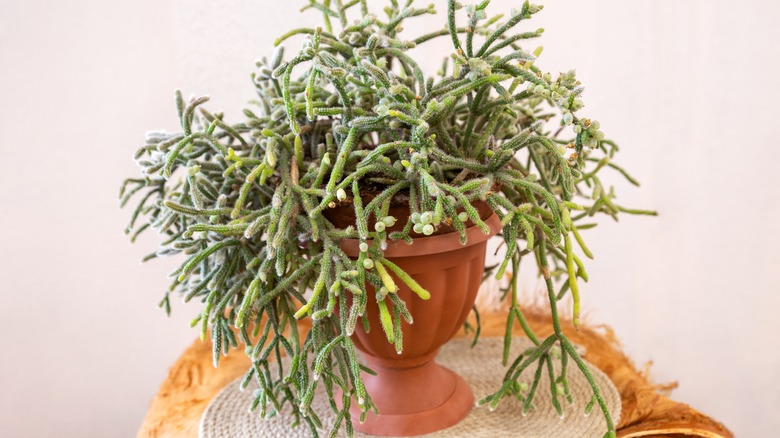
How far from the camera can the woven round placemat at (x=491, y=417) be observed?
91cm

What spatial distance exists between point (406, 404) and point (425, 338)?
11 centimetres

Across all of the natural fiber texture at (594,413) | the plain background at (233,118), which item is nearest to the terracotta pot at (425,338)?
the natural fiber texture at (594,413)

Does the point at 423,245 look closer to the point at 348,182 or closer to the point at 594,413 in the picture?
the point at 348,182

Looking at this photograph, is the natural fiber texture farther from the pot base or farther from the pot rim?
the pot rim

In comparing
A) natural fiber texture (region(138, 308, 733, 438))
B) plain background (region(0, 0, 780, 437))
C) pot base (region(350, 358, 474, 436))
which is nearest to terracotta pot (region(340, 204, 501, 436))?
pot base (region(350, 358, 474, 436))

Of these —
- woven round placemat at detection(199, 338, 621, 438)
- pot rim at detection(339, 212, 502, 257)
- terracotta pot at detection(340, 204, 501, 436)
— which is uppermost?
pot rim at detection(339, 212, 502, 257)

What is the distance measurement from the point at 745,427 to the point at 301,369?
3.66 ft

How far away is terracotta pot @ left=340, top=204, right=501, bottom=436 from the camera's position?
2.56 ft

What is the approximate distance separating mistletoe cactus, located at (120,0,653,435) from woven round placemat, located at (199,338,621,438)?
8 centimetres

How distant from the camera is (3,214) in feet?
4.14

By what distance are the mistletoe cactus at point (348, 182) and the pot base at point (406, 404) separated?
10 cm

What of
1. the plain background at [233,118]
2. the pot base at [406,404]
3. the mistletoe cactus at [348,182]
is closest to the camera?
the mistletoe cactus at [348,182]

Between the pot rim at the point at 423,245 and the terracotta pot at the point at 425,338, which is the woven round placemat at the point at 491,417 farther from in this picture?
the pot rim at the point at 423,245

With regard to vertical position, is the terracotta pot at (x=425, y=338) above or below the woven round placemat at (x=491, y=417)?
above
